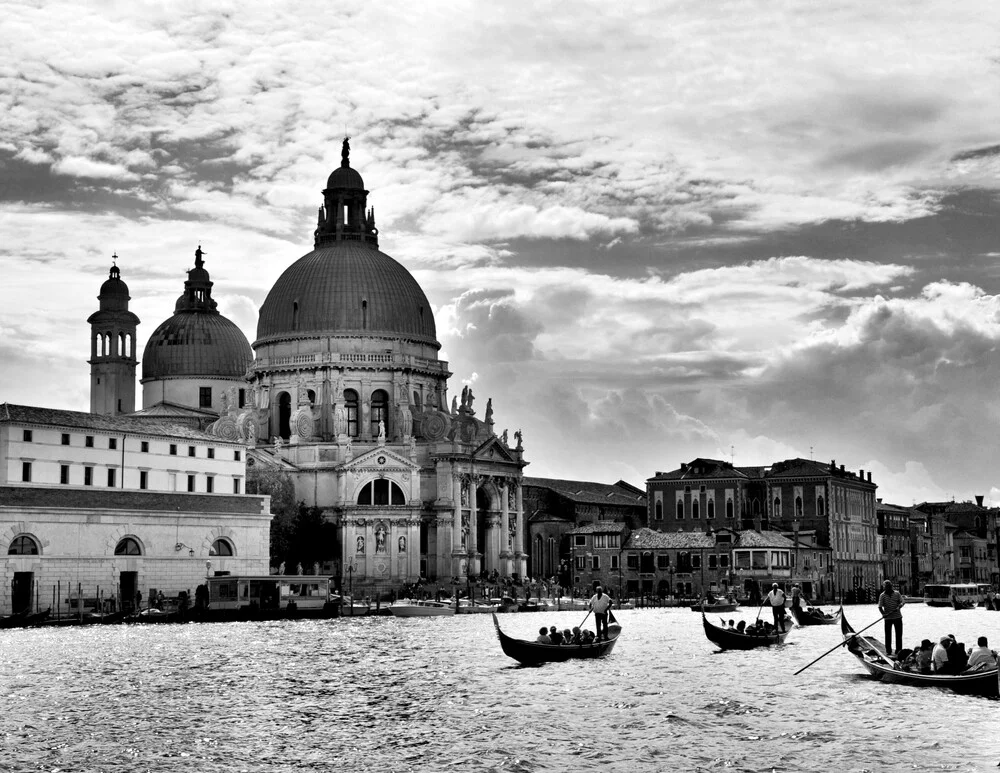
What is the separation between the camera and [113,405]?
141375mm

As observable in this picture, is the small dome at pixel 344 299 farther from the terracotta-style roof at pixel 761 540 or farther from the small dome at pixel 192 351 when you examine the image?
the terracotta-style roof at pixel 761 540

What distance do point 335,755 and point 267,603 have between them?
5402cm

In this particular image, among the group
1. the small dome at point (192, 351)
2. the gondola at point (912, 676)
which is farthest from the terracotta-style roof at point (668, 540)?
the gondola at point (912, 676)

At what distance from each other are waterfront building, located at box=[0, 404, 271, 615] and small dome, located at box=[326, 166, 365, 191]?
4491cm

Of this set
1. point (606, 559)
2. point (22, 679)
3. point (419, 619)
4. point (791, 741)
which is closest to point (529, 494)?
point (606, 559)

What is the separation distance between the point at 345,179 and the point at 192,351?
1889 cm

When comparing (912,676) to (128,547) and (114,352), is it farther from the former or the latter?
(114,352)

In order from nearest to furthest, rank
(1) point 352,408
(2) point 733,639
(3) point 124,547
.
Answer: (2) point 733,639
(3) point 124,547
(1) point 352,408

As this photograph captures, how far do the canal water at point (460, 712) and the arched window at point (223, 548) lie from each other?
28574 mm

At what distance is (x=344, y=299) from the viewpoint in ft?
438

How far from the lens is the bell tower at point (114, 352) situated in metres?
141

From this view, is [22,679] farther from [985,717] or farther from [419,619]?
[419,619]

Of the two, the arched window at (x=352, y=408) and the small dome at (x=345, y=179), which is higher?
the small dome at (x=345, y=179)

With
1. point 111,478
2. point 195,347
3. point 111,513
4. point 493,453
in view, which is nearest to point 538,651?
point 111,513
